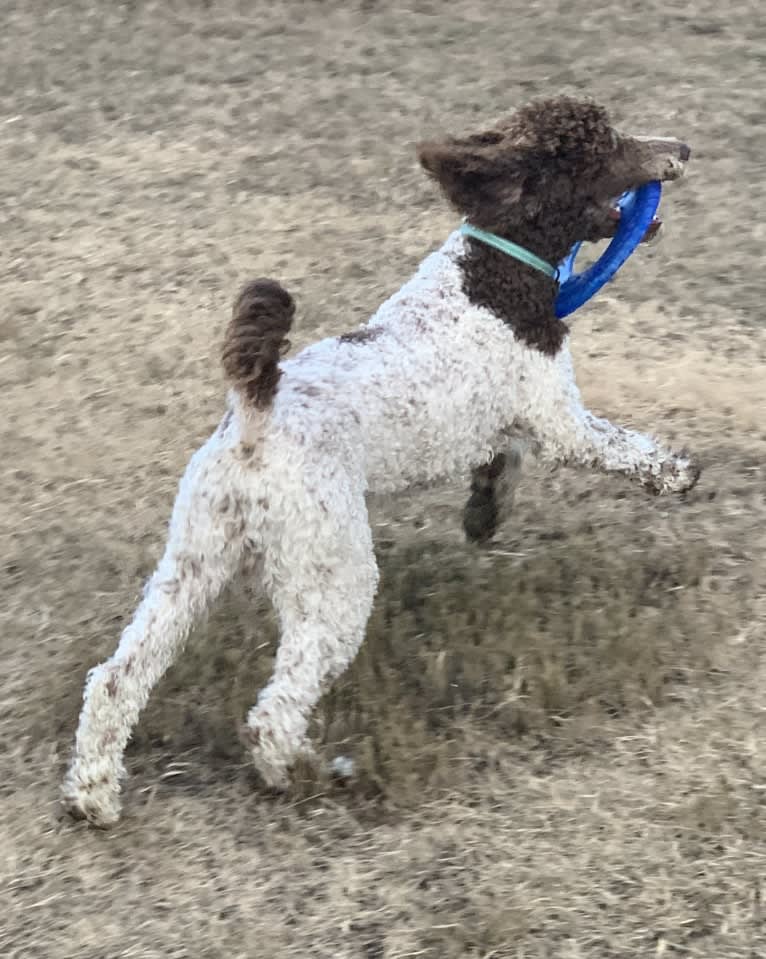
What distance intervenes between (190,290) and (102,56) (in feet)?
12.0

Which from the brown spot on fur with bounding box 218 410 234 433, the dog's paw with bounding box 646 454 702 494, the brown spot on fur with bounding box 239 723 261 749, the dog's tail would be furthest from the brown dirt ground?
the dog's tail

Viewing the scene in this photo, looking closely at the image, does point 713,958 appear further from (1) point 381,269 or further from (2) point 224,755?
(1) point 381,269

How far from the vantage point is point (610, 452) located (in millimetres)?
3834

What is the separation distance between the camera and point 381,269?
A: 648 centimetres

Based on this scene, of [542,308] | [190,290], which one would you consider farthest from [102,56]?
[542,308]

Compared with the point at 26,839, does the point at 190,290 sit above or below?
above

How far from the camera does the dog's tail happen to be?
9.98 ft

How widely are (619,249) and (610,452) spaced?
0.64m

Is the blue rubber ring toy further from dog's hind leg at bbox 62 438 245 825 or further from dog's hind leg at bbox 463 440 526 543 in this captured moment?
dog's hind leg at bbox 62 438 245 825

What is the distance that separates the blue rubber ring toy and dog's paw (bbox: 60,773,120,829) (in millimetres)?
1963

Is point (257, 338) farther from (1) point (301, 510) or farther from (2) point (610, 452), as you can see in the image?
(2) point (610, 452)

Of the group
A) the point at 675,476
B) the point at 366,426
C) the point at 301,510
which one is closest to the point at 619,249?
the point at 675,476

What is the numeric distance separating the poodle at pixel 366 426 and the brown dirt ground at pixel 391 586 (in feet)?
0.98

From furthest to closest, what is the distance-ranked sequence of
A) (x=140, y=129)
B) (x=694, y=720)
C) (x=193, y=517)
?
(x=140, y=129) < (x=694, y=720) < (x=193, y=517)
